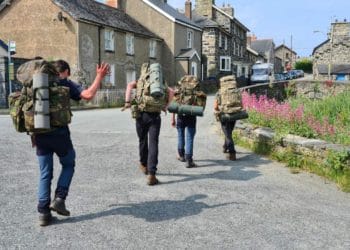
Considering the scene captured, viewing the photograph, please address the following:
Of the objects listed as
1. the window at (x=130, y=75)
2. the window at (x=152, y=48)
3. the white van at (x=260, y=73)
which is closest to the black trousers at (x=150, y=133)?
the window at (x=130, y=75)

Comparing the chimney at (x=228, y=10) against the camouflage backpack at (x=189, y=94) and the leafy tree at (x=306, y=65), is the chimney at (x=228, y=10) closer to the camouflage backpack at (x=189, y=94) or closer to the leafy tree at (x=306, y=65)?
the leafy tree at (x=306, y=65)

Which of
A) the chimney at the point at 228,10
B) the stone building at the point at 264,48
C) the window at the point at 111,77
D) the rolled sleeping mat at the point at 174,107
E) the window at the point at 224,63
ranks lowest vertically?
the rolled sleeping mat at the point at 174,107

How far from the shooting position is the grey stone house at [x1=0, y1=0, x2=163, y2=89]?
27.1 meters

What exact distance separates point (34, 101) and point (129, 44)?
2965 cm

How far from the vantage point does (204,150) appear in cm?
948

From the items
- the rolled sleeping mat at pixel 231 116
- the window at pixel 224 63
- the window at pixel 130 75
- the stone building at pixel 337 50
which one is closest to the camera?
the rolled sleeping mat at pixel 231 116

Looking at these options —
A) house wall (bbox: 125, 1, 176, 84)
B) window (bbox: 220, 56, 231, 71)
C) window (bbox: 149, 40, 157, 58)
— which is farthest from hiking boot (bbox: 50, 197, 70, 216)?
window (bbox: 220, 56, 231, 71)

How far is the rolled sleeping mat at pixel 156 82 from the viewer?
6250 mm

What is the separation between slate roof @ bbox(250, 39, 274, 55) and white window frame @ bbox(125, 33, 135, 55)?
56.6 metres

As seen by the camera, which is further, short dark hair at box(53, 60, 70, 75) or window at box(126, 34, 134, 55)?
window at box(126, 34, 134, 55)

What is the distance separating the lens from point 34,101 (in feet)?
14.8

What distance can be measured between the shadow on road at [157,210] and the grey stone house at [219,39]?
41.7m

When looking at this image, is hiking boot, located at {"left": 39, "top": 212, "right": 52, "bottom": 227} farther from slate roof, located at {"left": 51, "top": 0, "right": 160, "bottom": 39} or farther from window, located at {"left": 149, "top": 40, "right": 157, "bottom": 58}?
window, located at {"left": 149, "top": 40, "right": 157, "bottom": 58}

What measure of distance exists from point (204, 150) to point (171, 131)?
3.27m
